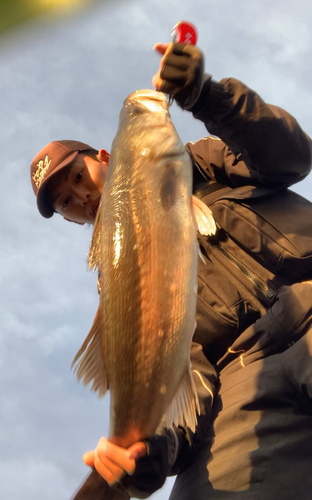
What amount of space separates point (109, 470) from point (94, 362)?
545 millimetres

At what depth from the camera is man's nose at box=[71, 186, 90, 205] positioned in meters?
4.86

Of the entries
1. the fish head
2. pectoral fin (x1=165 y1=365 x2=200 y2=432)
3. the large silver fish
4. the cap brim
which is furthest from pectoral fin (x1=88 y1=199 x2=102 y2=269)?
the cap brim

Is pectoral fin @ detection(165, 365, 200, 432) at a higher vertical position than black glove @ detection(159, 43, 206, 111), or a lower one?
lower

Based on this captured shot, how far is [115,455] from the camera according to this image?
235cm

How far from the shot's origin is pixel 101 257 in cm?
275

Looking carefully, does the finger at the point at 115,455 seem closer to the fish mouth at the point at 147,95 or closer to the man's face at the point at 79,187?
the fish mouth at the point at 147,95

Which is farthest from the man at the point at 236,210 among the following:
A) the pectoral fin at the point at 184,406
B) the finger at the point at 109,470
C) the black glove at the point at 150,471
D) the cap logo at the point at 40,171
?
the cap logo at the point at 40,171

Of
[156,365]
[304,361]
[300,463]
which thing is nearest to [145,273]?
[156,365]

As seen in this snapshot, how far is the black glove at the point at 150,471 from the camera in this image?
95.3 inches

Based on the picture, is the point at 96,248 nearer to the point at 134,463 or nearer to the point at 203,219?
the point at 203,219

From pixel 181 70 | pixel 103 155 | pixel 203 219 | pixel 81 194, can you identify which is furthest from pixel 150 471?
pixel 103 155

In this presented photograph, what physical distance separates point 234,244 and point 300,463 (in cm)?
159

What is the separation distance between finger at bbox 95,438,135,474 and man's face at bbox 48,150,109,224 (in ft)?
9.52

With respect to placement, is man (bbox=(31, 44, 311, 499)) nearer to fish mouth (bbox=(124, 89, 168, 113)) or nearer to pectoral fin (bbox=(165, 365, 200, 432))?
fish mouth (bbox=(124, 89, 168, 113))
